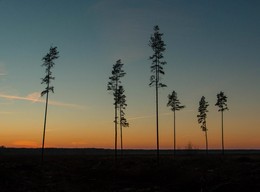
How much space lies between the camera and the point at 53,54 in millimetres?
63594

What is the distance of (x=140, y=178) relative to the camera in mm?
41219

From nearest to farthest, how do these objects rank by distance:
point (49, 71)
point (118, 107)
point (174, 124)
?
point (49, 71), point (118, 107), point (174, 124)

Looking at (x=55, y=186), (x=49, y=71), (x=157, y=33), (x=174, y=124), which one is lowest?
(x=55, y=186)

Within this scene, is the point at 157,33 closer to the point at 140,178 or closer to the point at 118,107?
the point at 118,107

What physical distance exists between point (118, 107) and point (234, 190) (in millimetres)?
47358

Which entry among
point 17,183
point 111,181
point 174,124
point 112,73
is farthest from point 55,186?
point 174,124

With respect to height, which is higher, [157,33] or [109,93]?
[157,33]

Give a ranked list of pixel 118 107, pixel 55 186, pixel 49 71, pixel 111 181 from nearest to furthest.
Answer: pixel 55 186 < pixel 111 181 < pixel 49 71 < pixel 118 107

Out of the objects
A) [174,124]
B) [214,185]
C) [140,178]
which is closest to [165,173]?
[140,178]

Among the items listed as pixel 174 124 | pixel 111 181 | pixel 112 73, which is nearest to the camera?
pixel 111 181

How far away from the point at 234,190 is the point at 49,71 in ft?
140

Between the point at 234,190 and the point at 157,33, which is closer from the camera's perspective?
the point at 234,190

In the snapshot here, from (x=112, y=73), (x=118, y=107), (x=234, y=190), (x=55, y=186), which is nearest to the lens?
(x=234, y=190)

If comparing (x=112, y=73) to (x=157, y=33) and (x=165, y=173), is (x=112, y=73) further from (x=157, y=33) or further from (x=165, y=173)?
(x=165, y=173)
